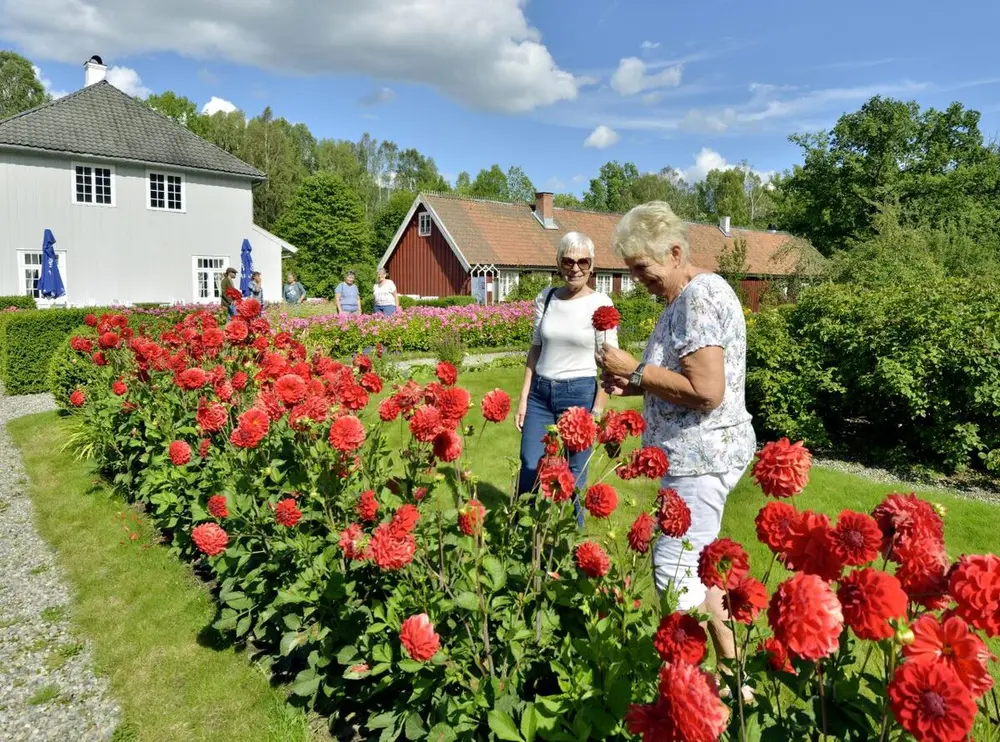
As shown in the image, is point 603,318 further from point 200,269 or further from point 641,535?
point 200,269

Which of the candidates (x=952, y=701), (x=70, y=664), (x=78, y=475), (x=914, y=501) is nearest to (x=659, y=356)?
(x=914, y=501)

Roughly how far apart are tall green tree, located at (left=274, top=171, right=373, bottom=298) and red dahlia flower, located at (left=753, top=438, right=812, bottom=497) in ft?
134

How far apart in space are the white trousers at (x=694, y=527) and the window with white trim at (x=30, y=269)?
22278 mm

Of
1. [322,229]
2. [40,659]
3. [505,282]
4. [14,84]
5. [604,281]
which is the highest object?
[14,84]

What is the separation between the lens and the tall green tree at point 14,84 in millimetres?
44906

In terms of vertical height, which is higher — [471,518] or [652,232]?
[652,232]

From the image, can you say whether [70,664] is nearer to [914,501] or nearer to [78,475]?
[78,475]

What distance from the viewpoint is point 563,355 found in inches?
140

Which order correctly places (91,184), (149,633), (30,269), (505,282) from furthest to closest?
(505,282) → (91,184) → (30,269) → (149,633)

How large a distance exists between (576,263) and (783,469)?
6.83 feet

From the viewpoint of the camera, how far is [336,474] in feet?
8.41

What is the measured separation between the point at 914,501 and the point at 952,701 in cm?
46

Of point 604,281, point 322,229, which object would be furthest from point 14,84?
point 604,281

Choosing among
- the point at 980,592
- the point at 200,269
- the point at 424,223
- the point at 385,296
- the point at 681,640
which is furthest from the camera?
the point at 424,223
